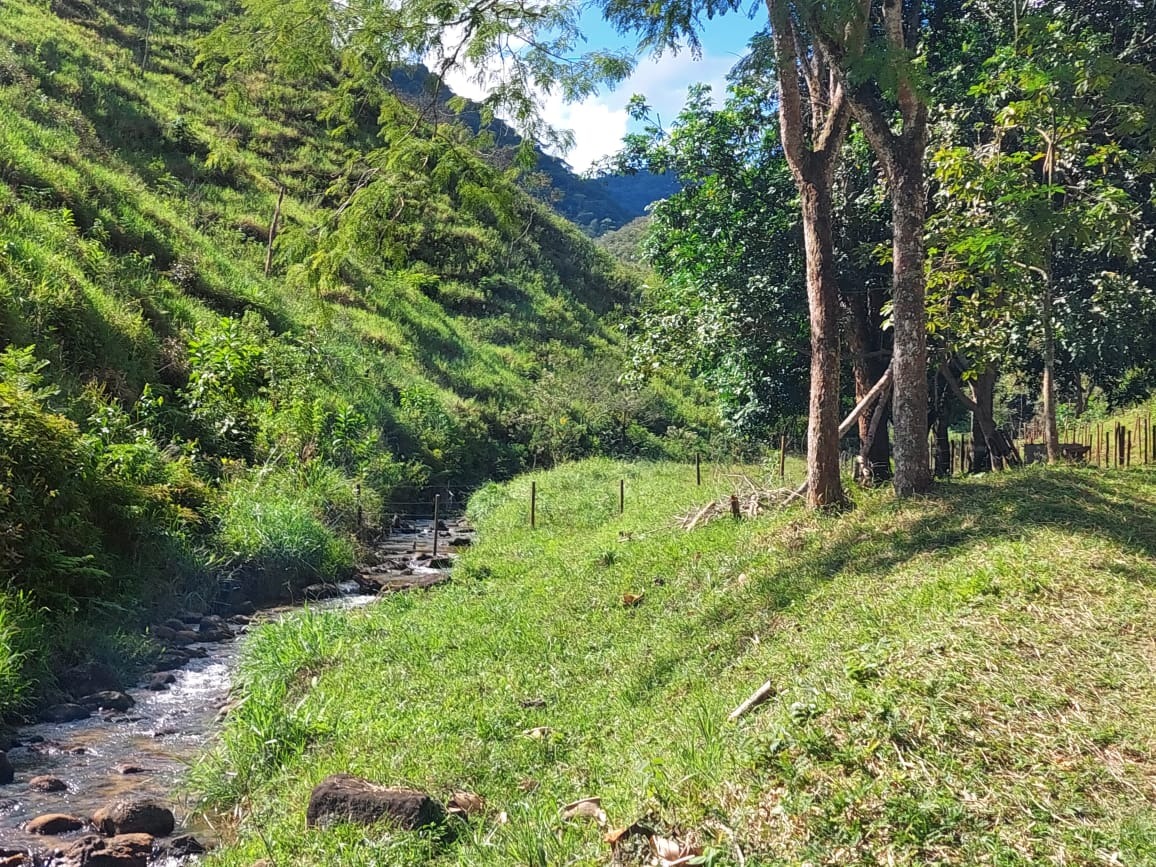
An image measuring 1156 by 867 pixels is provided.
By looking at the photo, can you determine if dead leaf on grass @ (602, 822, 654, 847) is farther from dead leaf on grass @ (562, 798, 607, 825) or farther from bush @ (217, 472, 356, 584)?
bush @ (217, 472, 356, 584)

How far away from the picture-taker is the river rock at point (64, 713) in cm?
735

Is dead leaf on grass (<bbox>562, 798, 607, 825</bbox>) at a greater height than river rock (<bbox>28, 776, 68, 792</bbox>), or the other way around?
dead leaf on grass (<bbox>562, 798, 607, 825</bbox>)

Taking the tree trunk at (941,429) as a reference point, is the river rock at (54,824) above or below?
below

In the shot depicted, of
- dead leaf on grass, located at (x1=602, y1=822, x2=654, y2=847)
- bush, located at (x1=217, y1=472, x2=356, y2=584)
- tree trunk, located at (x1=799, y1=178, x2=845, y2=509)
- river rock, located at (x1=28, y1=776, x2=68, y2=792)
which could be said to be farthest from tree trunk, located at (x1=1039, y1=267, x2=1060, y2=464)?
river rock, located at (x1=28, y1=776, x2=68, y2=792)

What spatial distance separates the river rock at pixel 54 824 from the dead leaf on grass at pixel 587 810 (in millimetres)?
3642

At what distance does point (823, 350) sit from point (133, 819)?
27.2ft

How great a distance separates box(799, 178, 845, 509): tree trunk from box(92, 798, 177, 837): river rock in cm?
737

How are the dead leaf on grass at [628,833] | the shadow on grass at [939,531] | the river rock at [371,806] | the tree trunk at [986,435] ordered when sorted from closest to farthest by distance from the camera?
1. the dead leaf on grass at [628,833]
2. the river rock at [371,806]
3. the shadow on grass at [939,531]
4. the tree trunk at [986,435]

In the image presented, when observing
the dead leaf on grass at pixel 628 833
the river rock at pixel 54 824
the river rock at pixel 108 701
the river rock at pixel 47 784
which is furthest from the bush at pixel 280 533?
the dead leaf on grass at pixel 628 833

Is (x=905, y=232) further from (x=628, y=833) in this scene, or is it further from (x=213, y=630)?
(x=213, y=630)

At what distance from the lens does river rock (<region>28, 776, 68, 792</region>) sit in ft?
19.8

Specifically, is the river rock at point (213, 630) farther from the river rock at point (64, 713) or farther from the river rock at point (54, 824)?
the river rock at point (54, 824)

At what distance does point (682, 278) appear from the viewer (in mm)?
16141

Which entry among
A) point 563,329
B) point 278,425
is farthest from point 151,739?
point 563,329
